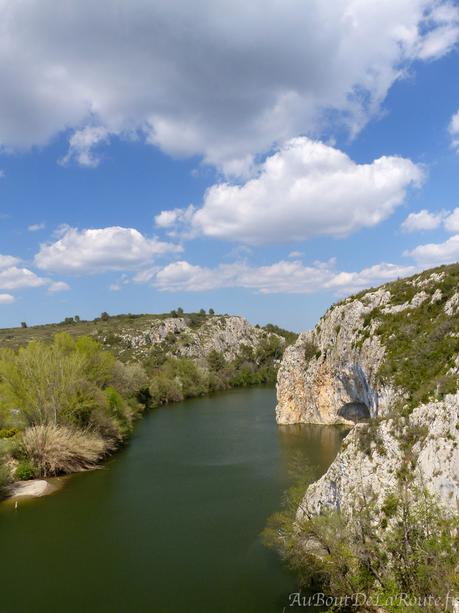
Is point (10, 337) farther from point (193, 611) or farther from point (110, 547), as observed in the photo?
point (193, 611)

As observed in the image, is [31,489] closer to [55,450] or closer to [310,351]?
[55,450]

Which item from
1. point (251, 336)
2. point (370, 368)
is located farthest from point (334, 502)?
point (251, 336)

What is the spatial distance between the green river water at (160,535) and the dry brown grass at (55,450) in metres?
1.61

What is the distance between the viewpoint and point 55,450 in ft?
109

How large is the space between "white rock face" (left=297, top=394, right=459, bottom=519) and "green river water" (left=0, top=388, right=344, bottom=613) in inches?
151

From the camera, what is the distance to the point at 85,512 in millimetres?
26297

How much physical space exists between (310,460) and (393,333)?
505 inches

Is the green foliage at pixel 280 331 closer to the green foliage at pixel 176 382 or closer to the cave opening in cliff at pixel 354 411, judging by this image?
the green foliage at pixel 176 382

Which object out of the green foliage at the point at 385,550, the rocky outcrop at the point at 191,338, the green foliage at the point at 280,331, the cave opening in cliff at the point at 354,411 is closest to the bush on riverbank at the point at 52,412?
the green foliage at the point at 385,550

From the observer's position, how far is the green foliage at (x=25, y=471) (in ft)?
105

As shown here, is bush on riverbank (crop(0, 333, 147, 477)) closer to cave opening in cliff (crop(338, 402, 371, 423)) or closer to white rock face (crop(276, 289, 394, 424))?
white rock face (crop(276, 289, 394, 424))

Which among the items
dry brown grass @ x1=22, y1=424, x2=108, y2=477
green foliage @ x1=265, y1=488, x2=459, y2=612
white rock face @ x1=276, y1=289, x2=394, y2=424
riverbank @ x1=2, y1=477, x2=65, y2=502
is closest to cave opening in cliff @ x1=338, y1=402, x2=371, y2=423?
white rock face @ x1=276, y1=289, x2=394, y2=424

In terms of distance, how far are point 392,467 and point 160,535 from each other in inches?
513

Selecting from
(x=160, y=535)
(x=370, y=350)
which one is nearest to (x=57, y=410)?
(x=160, y=535)
